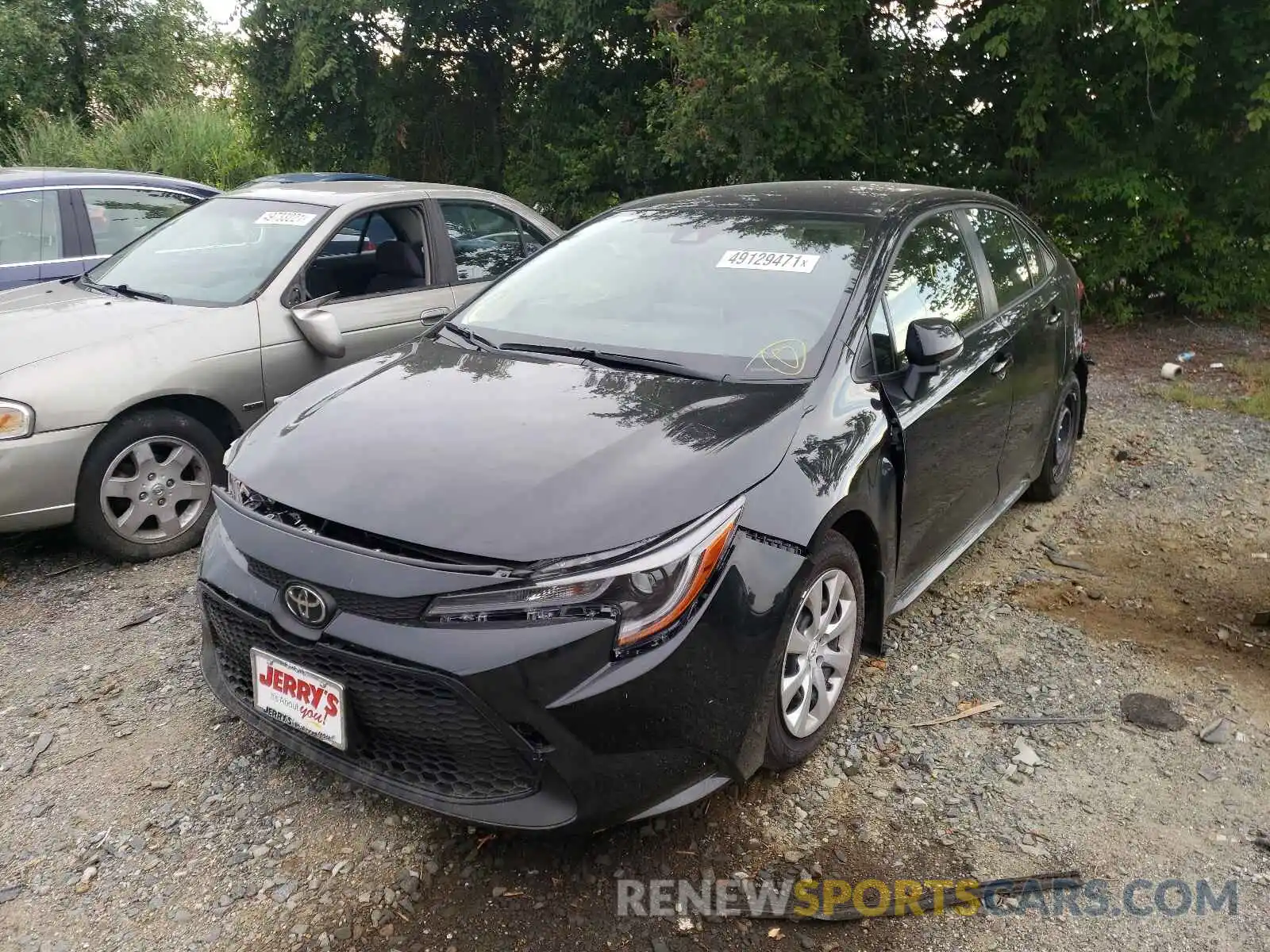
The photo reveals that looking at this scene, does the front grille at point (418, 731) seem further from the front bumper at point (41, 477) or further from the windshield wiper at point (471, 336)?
the front bumper at point (41, 477)

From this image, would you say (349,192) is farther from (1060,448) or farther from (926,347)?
(1060,448)

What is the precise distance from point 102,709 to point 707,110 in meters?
7.84

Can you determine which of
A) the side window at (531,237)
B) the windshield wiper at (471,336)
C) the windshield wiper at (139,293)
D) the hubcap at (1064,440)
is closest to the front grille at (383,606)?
the windshield wiper at (471,336)

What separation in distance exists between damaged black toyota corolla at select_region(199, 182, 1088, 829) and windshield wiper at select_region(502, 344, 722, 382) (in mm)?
10

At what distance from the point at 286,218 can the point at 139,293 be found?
0.80 meters

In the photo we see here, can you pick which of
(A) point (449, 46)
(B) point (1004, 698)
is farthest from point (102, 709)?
(A) point (449, 46)

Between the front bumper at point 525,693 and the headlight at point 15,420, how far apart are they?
1922 millimetres

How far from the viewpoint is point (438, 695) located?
2334mm

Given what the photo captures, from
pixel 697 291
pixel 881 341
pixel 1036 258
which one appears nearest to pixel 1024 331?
pixel 1036 258

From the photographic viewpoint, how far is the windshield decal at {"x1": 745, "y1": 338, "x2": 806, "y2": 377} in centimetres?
312

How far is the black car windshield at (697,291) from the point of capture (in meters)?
3.25

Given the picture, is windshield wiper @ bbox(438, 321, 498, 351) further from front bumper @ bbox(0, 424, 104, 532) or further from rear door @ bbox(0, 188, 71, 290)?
rear door @ bbox(0, 188, 71, 290)

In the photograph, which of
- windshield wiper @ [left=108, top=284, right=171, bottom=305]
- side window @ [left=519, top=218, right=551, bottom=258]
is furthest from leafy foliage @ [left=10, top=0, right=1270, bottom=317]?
windshield wiper @ [left=108, top=284, right=171, bottom=305]

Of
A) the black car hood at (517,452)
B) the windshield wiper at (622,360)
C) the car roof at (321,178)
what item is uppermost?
the car roof at (321,178)
